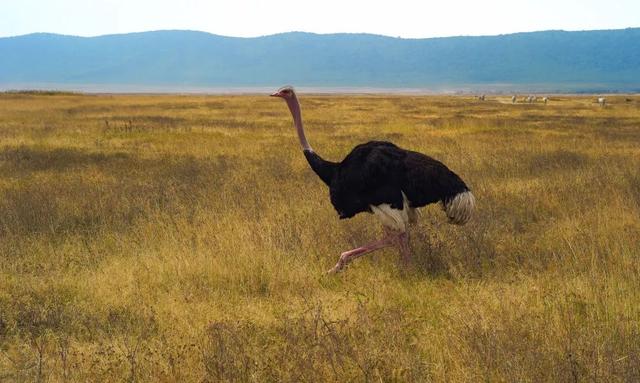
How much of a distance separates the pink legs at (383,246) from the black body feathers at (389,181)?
14.7 inches

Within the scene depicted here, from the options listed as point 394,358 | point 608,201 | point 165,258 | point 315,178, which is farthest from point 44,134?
point 394,358

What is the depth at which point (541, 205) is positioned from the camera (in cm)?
955

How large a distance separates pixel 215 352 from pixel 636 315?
3.44 meters

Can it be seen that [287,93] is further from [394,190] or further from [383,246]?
[383,246]

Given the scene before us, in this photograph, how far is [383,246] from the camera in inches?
262

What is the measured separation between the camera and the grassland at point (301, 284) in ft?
14.5

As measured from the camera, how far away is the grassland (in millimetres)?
4410

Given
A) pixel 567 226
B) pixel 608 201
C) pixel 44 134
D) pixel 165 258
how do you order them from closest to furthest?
pixel 165 258 < pixel 567 226 < pixel 608 201 < pixel 44 134

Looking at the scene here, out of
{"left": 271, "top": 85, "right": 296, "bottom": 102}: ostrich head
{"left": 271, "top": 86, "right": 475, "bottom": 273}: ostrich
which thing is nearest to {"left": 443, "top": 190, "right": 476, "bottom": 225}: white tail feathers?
{"left": 271, "top": 86, "right": 475, "bottom": 273}: ostrich

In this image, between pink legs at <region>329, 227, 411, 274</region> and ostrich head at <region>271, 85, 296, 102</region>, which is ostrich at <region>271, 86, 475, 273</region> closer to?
pink legs at <region>329, 227, 411, 274</region>

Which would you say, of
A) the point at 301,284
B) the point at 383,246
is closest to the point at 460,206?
the point at 383,246

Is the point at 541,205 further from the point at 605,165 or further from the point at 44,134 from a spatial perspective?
the point at 44,134

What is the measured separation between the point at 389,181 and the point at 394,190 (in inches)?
4.3

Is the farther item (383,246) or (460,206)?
(383,246)
